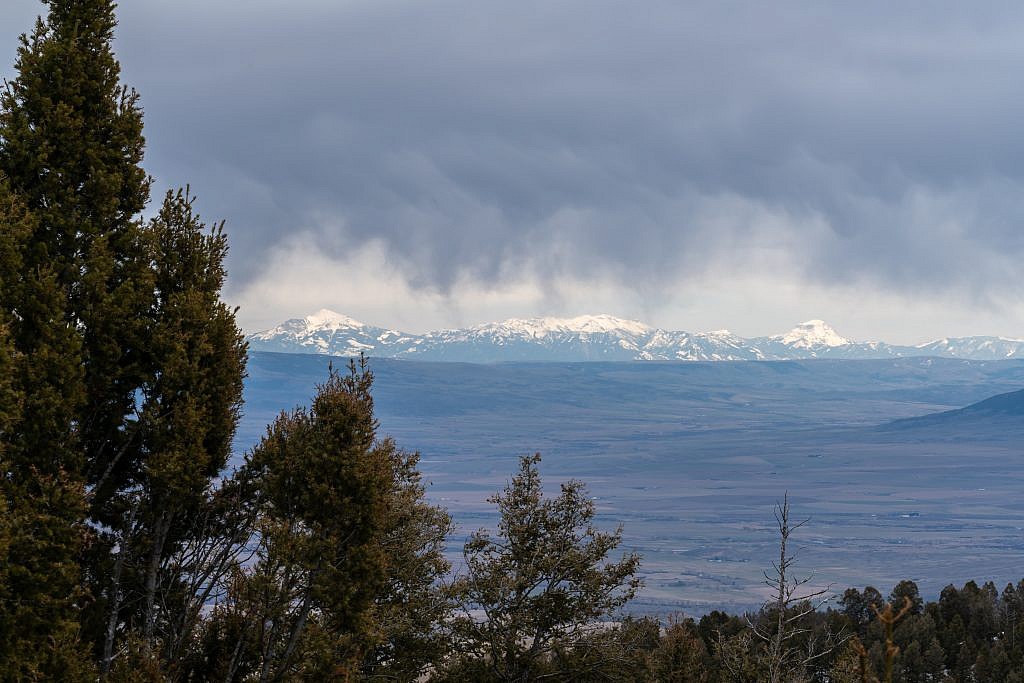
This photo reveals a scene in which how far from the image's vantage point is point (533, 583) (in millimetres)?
25422

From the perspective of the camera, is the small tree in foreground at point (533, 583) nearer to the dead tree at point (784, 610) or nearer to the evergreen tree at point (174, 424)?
the dead tree at point (784, 610)

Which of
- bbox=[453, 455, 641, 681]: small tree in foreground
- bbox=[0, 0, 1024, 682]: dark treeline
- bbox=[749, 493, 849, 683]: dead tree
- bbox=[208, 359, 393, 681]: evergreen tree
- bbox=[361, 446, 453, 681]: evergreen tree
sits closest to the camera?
bbox=[749, 493, 849, 683]: dead tree

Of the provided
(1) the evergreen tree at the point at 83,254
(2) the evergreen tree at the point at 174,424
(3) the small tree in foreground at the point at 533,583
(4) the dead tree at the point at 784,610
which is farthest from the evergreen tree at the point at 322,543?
(4) the dead tree at the point at 784,610

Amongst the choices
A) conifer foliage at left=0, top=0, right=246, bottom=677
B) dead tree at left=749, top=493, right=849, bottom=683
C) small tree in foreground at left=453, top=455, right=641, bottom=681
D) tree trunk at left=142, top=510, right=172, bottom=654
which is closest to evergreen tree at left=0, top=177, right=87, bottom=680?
conifer foliage at left=0, top=0, right=246, bottom=677

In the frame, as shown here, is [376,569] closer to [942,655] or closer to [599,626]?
[599,626]

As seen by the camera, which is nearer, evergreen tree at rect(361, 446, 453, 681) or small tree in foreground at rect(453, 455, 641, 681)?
evergreen tree at rect(361, 446, 453, 681)

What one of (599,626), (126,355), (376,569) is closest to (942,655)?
(599,626)

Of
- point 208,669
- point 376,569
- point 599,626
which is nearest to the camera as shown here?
point 376,569

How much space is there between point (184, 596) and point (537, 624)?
32.1 ft

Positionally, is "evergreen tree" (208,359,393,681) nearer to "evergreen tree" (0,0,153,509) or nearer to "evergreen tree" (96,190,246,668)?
"evergreen tree" (96,190,246,668)

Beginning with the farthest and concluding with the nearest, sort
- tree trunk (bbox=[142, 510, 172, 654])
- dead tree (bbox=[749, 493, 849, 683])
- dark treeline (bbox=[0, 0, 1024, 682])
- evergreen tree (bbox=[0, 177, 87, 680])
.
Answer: tree trunk (bbox=[142, 510, 172, 654])
dark treeline (bbox=[0, 0, 1024, 682])
evergreen tree (bbox=[0, 177, 87, 680])
dead tree (bbox=[749, 493, 849, 683])

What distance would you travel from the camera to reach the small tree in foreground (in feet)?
82.9

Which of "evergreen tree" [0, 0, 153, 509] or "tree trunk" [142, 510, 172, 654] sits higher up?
"evergreen tree" [0, 0, 153, 509]

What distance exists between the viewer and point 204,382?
19.6 m
